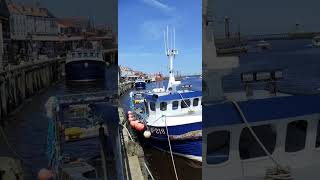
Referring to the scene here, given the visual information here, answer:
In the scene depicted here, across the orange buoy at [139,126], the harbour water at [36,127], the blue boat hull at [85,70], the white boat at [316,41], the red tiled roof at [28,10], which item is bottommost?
the orange buoy at [139,126]

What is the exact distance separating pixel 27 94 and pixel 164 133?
3172 millimetres

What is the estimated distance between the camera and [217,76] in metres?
2.40

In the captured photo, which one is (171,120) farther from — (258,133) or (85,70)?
(85,70)

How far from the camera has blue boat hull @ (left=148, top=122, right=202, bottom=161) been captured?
4270mm

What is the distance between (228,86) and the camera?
8.04ft

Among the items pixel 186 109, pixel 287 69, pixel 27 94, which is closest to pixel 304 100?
pixel 287 69

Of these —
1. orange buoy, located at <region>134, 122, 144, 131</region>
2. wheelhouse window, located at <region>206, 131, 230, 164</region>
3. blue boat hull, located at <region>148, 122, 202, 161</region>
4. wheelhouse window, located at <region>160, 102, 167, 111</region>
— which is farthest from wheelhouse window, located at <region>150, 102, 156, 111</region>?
wheelhouse window, located at <region>206, 131, 230, 164</region>

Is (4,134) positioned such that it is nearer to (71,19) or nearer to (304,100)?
(71,19)

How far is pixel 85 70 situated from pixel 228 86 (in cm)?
86

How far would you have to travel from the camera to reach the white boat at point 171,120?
14.5ft

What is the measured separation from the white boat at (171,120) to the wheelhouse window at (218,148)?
1.24 m

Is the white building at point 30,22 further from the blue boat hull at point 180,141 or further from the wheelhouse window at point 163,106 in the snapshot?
the wheelhouse window at point 163,106

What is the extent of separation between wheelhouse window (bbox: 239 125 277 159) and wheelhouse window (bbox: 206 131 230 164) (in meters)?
0.10

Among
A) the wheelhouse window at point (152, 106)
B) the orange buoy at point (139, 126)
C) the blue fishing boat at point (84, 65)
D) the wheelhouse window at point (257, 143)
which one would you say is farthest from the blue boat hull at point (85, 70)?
the orange buoy at point (139, 126)
